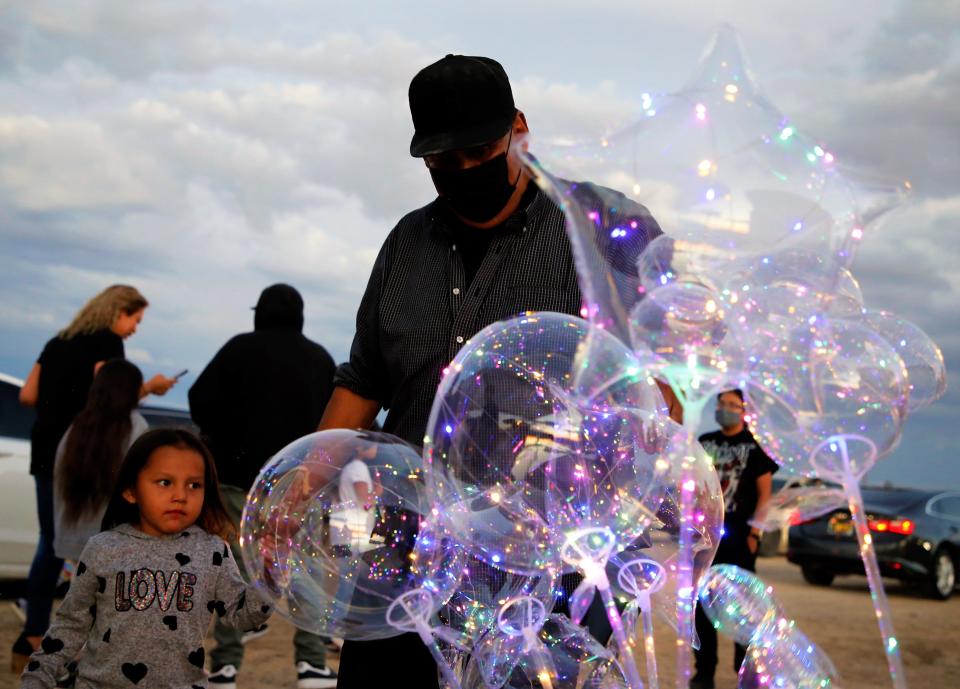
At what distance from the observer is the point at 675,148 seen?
81.8 inches

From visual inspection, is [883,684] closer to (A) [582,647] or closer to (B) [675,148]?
(A) [582,647]

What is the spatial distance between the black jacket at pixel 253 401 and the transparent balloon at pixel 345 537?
11.8 ft

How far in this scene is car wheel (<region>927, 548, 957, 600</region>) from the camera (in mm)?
13602

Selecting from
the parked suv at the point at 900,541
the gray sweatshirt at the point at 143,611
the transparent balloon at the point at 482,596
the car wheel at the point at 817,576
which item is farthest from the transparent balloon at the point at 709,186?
the car wheel at the point at 817,576

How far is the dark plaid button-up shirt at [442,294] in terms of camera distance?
112 inches

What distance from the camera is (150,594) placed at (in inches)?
135

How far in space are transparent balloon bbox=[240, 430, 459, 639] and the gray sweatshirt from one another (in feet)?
2.54

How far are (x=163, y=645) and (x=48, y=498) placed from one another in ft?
10.5

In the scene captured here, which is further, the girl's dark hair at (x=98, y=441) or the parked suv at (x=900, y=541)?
the parked suv at (x=900, y=541)

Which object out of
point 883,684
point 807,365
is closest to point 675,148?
point 807,365

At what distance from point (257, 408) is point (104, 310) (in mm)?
1106

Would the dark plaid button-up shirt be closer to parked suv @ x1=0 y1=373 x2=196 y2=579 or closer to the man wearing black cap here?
the man wearing black cap

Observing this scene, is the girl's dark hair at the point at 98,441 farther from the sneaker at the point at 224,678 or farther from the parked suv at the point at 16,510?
the parked suv at the point at 16,510

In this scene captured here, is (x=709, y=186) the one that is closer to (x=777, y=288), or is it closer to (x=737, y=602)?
(x=777, y=288)
